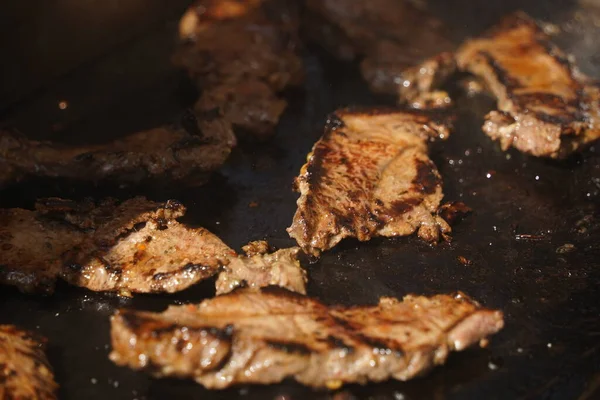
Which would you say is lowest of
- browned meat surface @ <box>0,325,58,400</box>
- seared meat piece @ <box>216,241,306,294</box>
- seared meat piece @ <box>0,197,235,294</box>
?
browned meat surface @ <box>0,325,58,400</box>

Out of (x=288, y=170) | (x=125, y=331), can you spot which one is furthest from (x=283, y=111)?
(x=125, y=331)

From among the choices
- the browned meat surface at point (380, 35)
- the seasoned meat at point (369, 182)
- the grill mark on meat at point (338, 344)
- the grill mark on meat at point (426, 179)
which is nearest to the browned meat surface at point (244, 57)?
the browned meat surface at point (380, 35)

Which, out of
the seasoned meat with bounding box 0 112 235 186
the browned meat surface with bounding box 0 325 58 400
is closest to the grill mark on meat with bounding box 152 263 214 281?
the browned meat surface with bounding box 0 325 58 400

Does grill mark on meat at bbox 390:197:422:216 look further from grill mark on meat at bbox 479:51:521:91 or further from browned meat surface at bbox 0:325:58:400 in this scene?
browned meat surface at bbox 0:325:58:400

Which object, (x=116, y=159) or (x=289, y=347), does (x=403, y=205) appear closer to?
(x=289, y=347)

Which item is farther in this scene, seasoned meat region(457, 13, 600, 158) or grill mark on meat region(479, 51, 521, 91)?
grill mark on meat region(479, 51, 521, 91)

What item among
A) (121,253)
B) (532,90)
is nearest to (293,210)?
(121,253)
